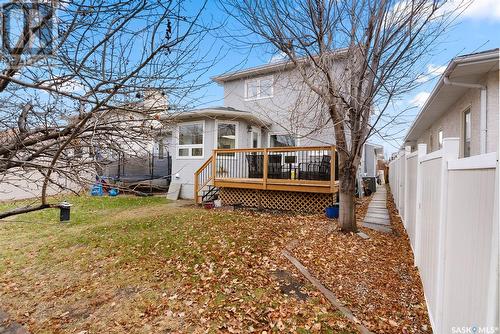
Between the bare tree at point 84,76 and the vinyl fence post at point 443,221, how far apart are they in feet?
8.10

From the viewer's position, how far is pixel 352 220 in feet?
19.7

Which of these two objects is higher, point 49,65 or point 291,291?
point 49,65

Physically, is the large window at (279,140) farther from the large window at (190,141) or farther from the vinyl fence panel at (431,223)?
the vinyl fence panel at (431,223)

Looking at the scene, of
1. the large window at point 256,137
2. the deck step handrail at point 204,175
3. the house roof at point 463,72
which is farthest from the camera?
the large window at point 256,137

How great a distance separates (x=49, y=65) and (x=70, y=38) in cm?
31

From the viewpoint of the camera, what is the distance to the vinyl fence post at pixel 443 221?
2.39 meters

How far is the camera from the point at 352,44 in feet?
17.8

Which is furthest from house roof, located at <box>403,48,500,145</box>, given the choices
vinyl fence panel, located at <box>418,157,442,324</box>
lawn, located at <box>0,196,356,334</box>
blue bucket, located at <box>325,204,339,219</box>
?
lawn, located at <box>0,196,356,334</box>

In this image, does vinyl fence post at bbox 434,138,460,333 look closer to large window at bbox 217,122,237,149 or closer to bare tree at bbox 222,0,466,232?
bare tree at bbox 222,0,466,232

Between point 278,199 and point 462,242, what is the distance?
7442 millimetres

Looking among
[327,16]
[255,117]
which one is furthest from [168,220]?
[327,16]

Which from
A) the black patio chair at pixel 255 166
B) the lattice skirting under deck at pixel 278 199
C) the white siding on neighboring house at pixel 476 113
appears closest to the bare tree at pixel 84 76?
the white siding on neighboring house at pixel 476 113

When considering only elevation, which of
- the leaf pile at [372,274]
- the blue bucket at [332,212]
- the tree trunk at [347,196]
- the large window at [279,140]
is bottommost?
the leaf pile at [372,274]

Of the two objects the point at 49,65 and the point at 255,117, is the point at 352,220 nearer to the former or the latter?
the point at 49,65
